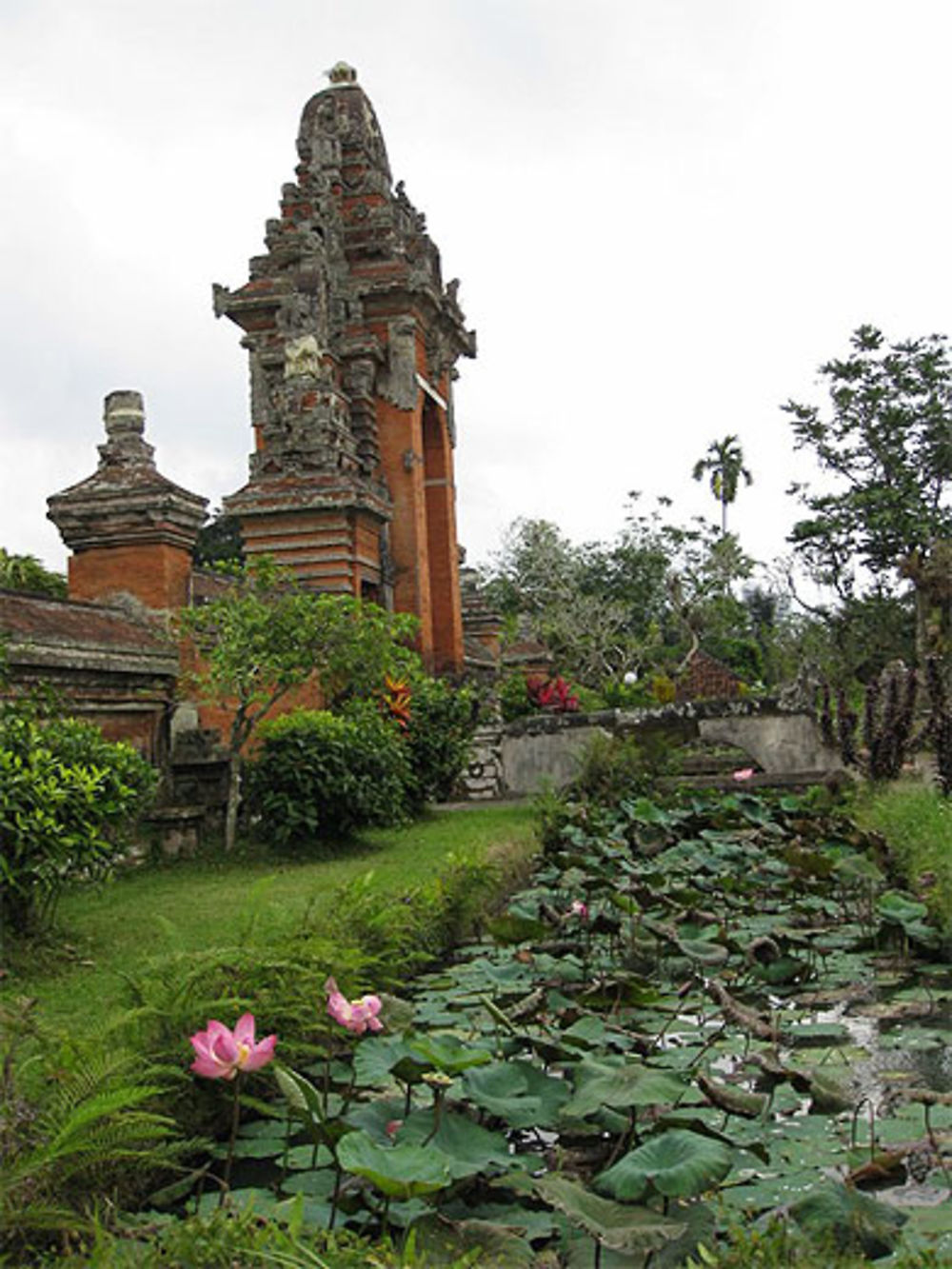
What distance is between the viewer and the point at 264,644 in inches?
360

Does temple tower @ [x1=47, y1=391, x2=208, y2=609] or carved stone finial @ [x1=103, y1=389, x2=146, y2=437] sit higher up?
carved stone finial @ [x1=103, y1=389, x2=146, y2=437]

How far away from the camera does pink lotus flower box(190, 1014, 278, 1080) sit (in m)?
2.94

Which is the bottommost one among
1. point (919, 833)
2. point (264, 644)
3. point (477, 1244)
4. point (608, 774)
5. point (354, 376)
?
point (477, 1244)

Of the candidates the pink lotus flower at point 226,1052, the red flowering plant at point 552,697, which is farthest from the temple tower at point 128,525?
the red flowering plant at point 552,697

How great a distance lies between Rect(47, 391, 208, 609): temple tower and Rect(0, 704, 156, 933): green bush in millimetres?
3933

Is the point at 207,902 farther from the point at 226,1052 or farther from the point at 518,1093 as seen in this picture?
the point at 226,1052

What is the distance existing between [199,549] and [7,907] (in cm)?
3402

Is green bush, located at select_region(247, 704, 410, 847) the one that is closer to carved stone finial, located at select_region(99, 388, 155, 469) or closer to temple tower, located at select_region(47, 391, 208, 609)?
temple tower, located at select_region(47, 391, 208, 609)

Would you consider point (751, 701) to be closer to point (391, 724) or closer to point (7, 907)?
point (391, 724)

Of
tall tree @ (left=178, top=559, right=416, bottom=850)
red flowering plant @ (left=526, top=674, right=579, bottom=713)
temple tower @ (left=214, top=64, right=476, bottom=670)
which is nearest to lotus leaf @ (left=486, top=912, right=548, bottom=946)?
tall tree @ (left=178, top=559, right=416, bottom=850)

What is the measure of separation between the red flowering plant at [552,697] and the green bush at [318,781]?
327 inches

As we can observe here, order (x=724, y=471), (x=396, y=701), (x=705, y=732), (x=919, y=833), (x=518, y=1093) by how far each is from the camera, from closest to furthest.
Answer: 1. (x=518, y=1093)
2. (x=919, y=833)
3. (x=396, y=701)
4. (x=705, y=732)
5. (x=724, y=471)

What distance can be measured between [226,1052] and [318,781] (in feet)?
20.9

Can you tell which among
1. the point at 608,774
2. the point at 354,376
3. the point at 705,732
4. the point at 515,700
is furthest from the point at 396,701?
the point at 515,700
